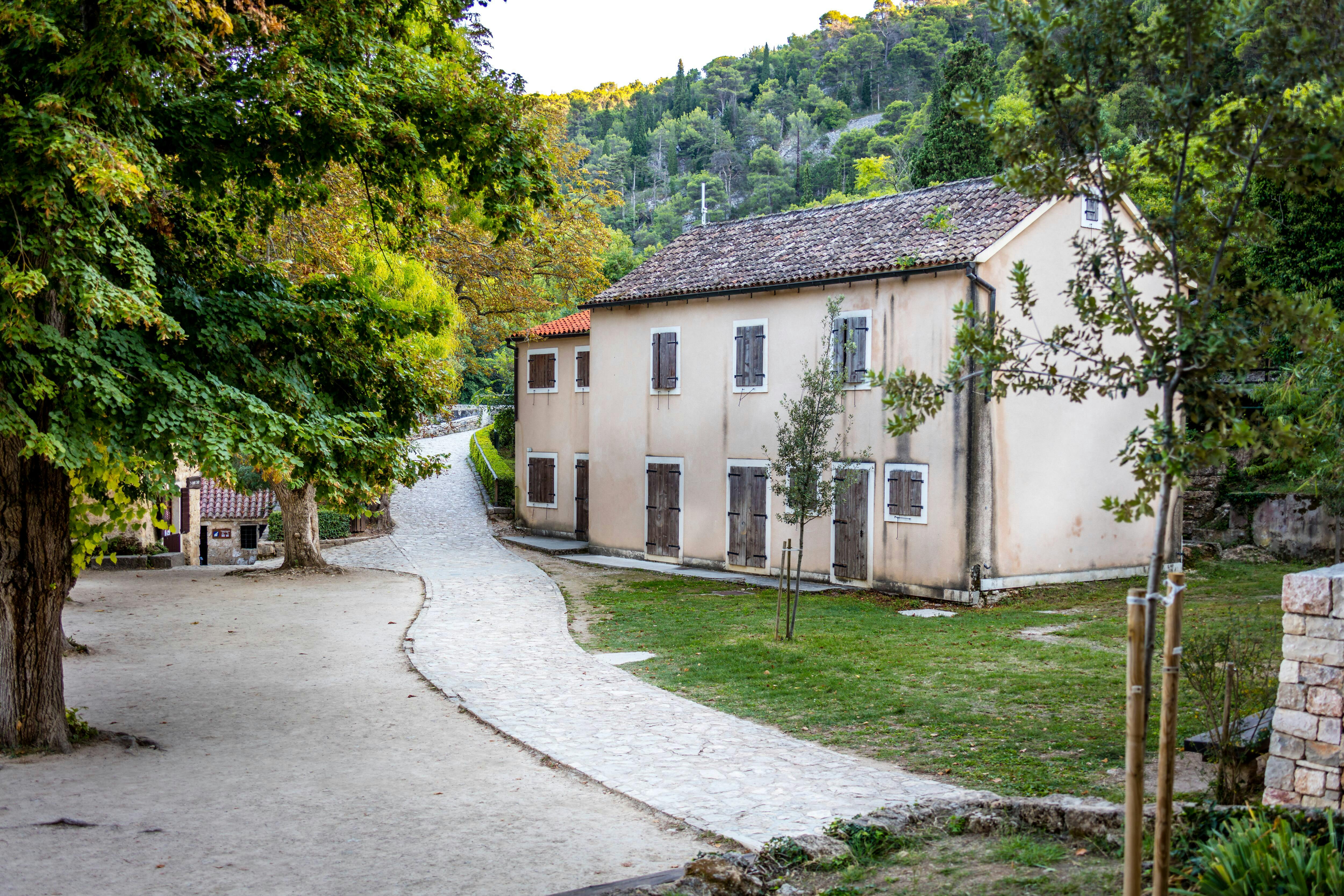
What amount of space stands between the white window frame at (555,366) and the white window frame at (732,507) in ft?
23.7

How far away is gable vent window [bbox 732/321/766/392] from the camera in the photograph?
19906 millimetres

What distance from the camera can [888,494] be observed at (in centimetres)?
1770

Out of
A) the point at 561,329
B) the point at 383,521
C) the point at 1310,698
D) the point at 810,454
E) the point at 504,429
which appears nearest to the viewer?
the point at 1310,698

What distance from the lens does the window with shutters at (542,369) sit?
1041 inches

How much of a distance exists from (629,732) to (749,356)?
12103 millimetres

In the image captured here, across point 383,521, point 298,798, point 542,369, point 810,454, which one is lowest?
point 298,798

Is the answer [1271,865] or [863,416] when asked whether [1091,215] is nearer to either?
[863,416]

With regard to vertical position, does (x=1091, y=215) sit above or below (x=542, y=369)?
above

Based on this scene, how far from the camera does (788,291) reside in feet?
63.6

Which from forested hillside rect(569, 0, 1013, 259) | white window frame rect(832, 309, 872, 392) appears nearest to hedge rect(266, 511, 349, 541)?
white window frame rect(832, 309, 872, 392)

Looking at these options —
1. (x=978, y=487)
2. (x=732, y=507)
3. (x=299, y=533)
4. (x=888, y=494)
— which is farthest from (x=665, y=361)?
(x=299, y=533)

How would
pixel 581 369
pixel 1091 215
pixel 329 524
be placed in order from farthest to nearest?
pixel 329 524, pixel 581 369, pixel 1091 215

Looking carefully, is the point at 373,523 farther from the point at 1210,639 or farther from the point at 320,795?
the point at 1210,639

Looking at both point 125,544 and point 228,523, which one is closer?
point 125,544
